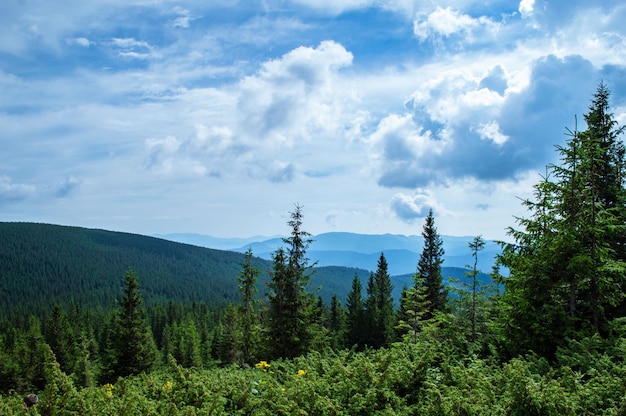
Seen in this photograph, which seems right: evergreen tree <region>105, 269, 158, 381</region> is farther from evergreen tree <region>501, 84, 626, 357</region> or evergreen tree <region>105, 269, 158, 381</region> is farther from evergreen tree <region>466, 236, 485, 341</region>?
evergreen tree <region>501, 84, 626, 357</region>

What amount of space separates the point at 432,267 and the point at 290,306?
60.4ft

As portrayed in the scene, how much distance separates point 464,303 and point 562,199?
8268 millimetres

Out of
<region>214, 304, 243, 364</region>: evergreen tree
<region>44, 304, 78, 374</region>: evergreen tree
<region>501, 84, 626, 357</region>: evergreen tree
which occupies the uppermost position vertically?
<region>501, 84, 626, 357</region>: evergreen tree

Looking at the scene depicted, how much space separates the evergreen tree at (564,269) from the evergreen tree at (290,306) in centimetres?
1490

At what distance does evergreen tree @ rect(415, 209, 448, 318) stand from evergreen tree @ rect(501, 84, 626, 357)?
2543 cm

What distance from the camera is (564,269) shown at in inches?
429

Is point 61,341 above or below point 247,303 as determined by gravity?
below

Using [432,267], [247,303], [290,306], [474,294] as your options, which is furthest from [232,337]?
[474,294]

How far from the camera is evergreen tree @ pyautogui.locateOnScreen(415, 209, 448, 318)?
122 ft

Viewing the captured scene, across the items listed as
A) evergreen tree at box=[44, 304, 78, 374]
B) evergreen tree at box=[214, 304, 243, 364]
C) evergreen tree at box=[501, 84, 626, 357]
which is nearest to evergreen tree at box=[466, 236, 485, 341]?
evergreen tree at box=[501, 84, 626, 357]

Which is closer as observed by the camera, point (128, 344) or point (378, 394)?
point (378, 394)

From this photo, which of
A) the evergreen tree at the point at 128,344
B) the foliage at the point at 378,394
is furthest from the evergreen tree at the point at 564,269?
the evergreen tree at the point at 128,344

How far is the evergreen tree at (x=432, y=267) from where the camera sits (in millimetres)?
37125

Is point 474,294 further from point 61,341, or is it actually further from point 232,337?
point 61,341
